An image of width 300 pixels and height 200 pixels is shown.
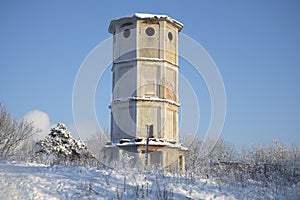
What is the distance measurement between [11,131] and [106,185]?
17.3 m

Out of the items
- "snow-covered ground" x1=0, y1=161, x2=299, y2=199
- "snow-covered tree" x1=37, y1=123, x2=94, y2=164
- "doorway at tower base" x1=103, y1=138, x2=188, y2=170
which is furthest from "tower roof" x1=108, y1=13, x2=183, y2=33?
"snow-covered ground" x1=0, y1=161, x2=299, y2=199

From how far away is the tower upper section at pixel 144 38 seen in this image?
22312 millimetres

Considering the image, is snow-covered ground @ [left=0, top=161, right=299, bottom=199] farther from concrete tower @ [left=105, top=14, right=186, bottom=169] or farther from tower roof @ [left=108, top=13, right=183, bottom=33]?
tower roof @ [left=108, top=13, right=183, bottom=33]

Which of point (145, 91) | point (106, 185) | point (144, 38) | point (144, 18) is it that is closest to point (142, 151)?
point (145, 91)

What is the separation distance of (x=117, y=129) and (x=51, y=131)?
1155 cm

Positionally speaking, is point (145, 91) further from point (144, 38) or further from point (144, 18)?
point (144, 18)

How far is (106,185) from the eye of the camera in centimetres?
982

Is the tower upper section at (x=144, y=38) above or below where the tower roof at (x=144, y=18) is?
below

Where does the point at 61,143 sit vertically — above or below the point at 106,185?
above

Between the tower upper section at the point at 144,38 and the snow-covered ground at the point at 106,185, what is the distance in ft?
38.3

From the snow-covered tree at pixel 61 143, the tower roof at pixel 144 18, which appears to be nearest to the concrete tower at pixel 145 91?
the tower roof at pixel 144 18

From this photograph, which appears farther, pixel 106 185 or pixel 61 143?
pixel 61 143

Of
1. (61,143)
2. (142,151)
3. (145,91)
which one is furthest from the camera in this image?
(61,143)

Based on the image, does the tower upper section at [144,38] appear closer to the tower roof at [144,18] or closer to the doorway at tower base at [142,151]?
the tower roof at [144,18]
